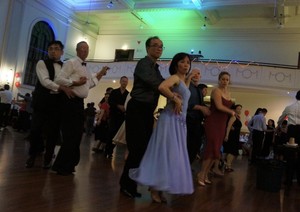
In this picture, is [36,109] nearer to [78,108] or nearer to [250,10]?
[78,108]

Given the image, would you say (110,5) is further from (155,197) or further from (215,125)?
(155,197)

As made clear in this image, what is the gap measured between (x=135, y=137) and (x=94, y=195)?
639mm

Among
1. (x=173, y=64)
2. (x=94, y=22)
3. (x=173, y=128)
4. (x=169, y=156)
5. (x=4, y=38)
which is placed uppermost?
(x=94, y=22)

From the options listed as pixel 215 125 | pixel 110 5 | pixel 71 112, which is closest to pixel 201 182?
pixel 215 125

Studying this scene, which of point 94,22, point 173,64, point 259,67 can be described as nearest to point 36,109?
point 173,64

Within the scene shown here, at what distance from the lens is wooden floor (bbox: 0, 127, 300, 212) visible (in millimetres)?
2539

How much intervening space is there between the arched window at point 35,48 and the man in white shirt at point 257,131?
1206 cm

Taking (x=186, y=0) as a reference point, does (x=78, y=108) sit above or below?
below

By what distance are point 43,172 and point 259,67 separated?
47.6 ft

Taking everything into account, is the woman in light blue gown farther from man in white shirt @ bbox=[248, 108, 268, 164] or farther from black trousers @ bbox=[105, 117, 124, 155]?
man in white shirt @ bbox=[248, 108, 268, 164]

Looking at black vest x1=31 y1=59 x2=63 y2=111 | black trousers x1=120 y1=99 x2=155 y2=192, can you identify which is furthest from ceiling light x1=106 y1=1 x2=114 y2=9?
black trousers x1=120 y1=99 x2=155 y2=192

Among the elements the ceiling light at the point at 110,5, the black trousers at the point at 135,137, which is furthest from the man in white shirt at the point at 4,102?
the ceiling light at the point at 110,5

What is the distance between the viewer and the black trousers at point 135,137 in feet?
10.3

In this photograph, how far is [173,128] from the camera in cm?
304
